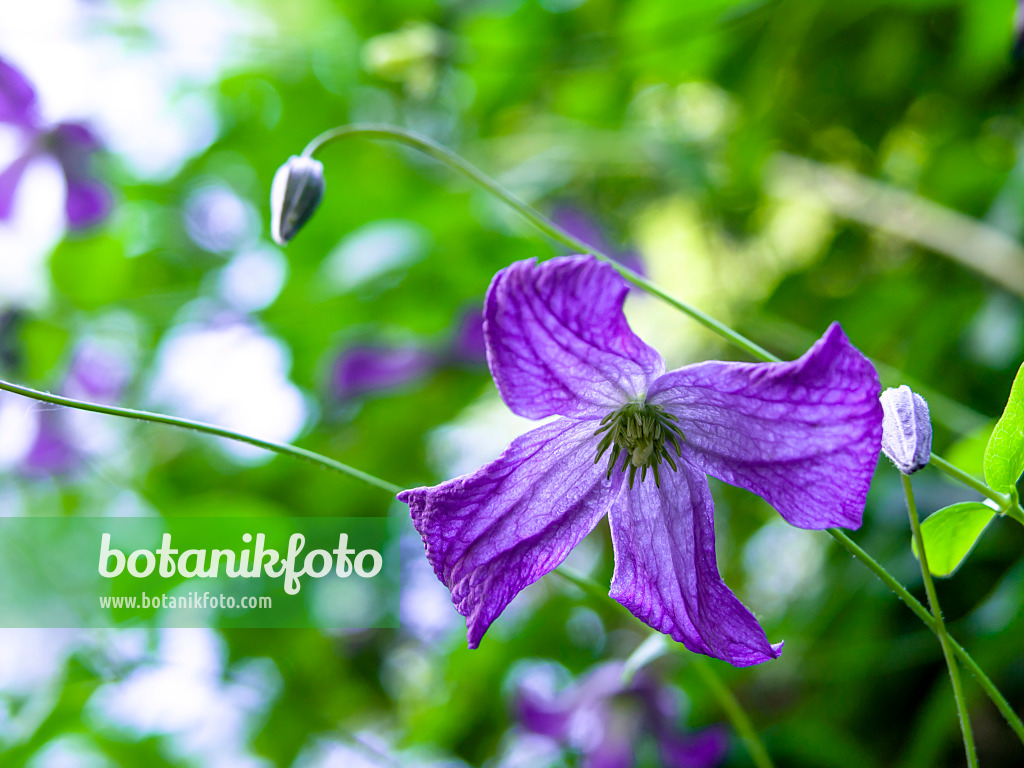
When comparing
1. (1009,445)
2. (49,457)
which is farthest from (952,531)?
(49,457)

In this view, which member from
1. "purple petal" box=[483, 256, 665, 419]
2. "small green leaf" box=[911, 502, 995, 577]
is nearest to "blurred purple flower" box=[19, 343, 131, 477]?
"purple petal" box=[483, 256, 665, 419]

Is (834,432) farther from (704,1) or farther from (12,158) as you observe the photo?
(12,158)

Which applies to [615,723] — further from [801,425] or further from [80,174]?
[80,174]

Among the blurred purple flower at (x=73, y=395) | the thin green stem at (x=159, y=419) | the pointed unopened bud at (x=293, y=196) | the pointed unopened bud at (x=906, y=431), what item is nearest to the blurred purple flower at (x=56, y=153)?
the blurred purple flower at (x=73, y=395)

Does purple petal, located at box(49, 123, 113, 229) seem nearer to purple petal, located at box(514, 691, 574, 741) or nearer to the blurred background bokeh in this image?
the blurred background bokeh

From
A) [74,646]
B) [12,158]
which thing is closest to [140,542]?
[74,646]

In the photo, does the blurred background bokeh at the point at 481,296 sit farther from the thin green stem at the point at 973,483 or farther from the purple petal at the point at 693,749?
the thin green stem at the point at 973,483
